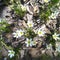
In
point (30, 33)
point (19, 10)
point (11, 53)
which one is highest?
point (19, 10)

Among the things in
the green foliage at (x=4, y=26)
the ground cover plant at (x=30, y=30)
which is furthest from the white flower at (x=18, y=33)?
the green foliage at (x=4, y=26)

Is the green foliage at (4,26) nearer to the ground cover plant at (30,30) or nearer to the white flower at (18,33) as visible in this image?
the ground cover plant at (30,30)

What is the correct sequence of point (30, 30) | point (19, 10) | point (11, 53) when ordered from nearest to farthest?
point (11, 53), point (30, 30), point (19, 10)

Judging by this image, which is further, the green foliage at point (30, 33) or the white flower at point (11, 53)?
the green foliage at point (30, 33)

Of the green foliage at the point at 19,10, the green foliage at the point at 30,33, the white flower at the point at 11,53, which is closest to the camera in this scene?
the white flower at the point at 11,53

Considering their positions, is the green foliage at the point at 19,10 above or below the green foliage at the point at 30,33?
above

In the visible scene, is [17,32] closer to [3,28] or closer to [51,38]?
[3,28]

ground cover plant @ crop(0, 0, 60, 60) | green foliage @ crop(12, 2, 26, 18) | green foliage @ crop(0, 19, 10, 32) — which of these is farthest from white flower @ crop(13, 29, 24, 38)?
green foliage @ crop(12, 2, 26, 18)

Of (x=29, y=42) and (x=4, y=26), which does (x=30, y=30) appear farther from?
(x=4, y=26)

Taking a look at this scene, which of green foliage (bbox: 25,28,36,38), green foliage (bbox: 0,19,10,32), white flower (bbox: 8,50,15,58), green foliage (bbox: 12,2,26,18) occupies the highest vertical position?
green foliage (bbox: 12,2,26,18)

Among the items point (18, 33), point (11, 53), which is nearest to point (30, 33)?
point (18, 33)

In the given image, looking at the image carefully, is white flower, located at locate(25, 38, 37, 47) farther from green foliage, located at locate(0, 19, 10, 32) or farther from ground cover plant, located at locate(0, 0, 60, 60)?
green foliage, located at locate(0, 19, 10, 32)
